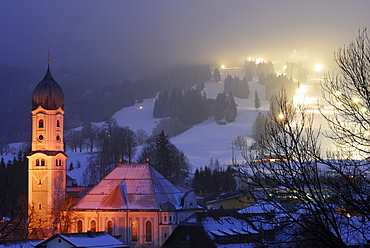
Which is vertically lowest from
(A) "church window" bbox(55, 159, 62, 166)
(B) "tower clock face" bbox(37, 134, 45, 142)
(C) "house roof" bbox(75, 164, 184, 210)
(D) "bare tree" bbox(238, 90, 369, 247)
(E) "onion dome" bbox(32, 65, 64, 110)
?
(C) "house roof" bbox(75, 164, 184, 210)

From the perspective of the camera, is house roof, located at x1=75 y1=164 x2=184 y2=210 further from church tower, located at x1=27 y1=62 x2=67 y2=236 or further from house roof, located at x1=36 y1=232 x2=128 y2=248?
house roof, located at x1=36 y1=232 x2=128 y2=248

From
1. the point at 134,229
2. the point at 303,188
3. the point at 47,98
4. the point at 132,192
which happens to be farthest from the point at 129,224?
the point at 303,188

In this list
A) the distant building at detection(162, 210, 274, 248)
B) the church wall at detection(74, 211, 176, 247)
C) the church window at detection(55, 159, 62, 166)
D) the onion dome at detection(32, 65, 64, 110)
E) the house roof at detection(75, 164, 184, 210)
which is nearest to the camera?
the distant building at detection(162, 210, 274, 248)

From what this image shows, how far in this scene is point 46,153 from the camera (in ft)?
243

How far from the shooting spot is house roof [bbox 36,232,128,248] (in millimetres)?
48438

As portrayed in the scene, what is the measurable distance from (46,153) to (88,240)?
25893 mm

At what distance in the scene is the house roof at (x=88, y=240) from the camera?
48438 mm

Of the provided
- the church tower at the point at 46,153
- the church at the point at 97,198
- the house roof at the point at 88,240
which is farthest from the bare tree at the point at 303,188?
the church tower at the point at 46,153

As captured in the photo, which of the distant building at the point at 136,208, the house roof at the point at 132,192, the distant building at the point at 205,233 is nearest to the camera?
the distant building at the point at 205,233

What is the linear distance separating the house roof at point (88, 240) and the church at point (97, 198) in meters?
9.52

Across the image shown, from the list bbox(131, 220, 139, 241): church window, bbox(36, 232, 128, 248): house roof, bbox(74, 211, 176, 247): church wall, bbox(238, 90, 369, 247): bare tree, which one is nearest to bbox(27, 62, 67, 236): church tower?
bbox(74, 211, 176, 247): church wall

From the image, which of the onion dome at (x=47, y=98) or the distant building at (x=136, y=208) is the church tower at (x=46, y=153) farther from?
the distant building at (x=136, y=208)

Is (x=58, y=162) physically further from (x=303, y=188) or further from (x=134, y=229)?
(x=303, y=188)

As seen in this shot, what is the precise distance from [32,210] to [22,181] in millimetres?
30669
